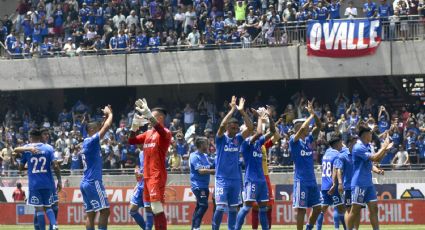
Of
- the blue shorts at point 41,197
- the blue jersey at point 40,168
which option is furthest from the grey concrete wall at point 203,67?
the blue shorts at point 41,197

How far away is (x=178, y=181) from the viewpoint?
41.2 m

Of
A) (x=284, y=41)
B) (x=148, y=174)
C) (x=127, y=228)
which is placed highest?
(x=284, y=41)

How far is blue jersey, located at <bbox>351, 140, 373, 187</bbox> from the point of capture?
23.8 metres

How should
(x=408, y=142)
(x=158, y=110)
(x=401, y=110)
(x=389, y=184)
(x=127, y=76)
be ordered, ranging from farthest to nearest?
(x=127, y=76) < (x=401, y=110) < (x=408, y=142) < (x=389, y=184) < (x=158, y=110)

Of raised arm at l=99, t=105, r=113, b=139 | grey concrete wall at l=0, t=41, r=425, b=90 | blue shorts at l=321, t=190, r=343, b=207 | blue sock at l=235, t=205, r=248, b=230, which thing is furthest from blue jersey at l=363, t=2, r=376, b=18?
raised arm at l=99, t=105, r=113, b=139

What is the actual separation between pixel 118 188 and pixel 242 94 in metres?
10.9

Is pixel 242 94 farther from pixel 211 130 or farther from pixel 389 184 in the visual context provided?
pixel 389 184

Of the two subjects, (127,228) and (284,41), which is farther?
(284,41)

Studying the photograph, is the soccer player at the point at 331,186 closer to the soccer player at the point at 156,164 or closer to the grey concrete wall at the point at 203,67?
the soccer player at the point at 156,164

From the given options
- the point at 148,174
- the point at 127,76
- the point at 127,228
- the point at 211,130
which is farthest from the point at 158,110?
the point at 127,76

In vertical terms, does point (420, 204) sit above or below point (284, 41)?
below

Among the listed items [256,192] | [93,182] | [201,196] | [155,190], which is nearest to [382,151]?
[256,192]

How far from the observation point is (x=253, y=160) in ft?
81.1

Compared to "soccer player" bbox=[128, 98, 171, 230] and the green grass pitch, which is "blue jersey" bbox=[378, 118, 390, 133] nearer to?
the green grass pitch
